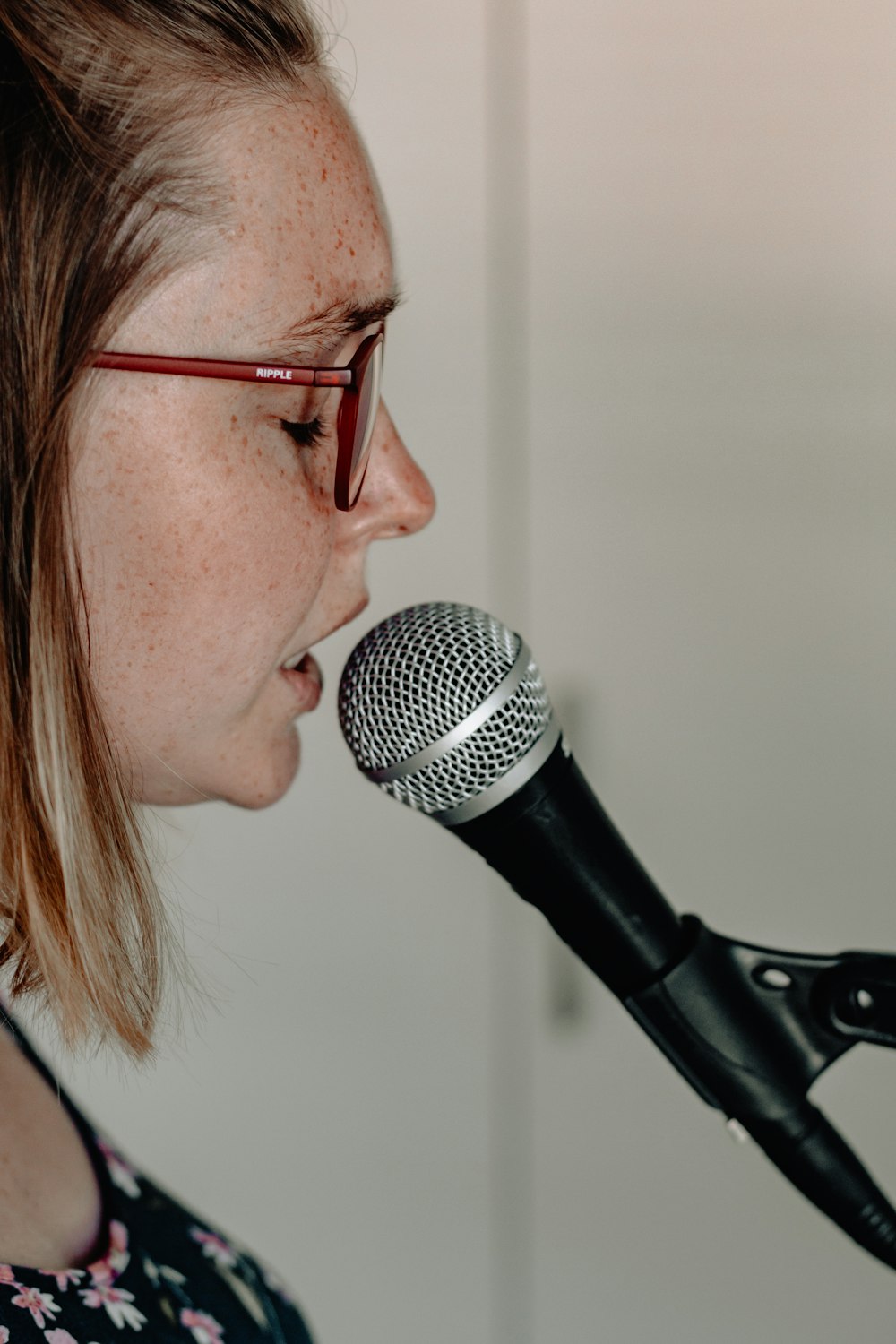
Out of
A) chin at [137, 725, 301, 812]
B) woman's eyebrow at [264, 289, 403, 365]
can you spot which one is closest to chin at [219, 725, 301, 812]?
chin at [137, 725, 301, 812]

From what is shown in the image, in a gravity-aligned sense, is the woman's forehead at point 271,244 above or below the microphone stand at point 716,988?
above

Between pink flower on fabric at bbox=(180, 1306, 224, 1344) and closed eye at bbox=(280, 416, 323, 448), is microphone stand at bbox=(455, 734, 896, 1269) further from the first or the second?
pink flower on fabric at bbox=(180, 1306, 224, 1344)

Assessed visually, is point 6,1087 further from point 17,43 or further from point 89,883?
point 17,43

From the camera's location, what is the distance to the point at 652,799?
1428mm

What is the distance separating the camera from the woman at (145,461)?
1.84 ft

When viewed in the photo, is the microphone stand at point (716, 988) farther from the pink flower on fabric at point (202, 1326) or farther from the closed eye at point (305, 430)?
the pink flower on fabric at point (202, 1326)

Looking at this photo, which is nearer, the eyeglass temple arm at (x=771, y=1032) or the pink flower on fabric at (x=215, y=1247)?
the eyeglass temple arm at (x=771, y=1032)

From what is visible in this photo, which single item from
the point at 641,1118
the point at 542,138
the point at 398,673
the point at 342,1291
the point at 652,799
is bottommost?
the point at 342,1291

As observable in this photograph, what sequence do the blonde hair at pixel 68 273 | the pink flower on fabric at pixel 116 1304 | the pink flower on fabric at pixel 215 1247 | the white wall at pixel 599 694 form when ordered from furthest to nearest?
the white wall at pixel 599 694
the pink flower on fabric at pixel 215 1247
the pink flower on fabric at pixel 116 1304
the blonde hair at pixel 68 273

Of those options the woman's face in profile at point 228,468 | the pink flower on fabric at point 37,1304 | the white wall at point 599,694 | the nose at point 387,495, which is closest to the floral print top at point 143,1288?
the pink flower on fabric at point 37,1304

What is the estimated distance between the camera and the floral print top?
0.61 metres

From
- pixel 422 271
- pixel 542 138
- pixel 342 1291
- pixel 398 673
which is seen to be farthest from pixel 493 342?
pixel 342 1291

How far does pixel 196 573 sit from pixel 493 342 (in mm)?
877

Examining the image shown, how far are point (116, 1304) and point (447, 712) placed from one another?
36 cm
